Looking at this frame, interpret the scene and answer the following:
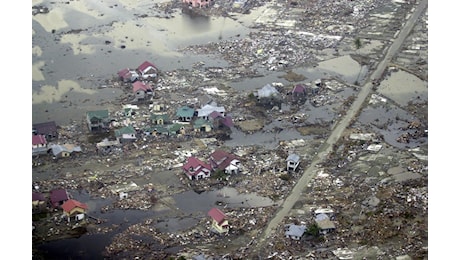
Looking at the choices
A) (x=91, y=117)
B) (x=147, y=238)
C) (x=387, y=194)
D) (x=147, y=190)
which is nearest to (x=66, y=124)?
(x=91, y=117)

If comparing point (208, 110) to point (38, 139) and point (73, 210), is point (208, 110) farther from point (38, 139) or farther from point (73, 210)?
point (73, 210)

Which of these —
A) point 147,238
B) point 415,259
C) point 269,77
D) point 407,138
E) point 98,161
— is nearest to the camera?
point 415,259

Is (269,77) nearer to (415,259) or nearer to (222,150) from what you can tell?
(222,150)

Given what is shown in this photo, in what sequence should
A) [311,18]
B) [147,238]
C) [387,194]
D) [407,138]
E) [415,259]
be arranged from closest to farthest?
1. [415,259]
2. [147,238]
3. [387,194]
4. [407,138]
5. [311,18]

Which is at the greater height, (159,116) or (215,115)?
(215,115)

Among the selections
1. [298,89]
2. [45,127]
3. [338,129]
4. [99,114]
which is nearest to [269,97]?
[298,89]

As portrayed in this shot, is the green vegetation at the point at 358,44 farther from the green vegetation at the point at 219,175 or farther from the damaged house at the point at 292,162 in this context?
the green vegetation at the point at 219,175
